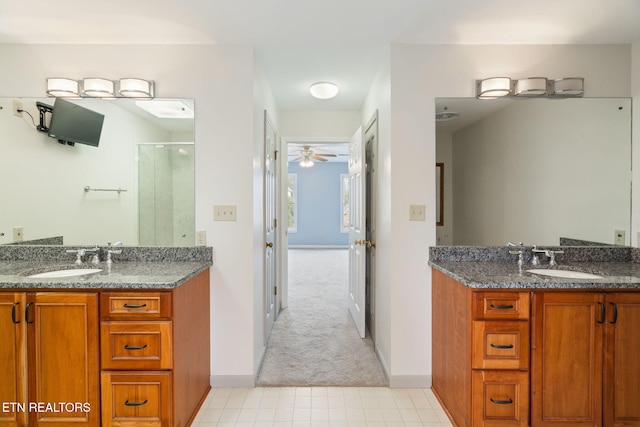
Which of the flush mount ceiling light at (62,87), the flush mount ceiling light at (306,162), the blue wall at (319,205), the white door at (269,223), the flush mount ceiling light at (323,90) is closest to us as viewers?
the flush mount ceiling light at (62,87)

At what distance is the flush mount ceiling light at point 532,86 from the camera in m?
2.26

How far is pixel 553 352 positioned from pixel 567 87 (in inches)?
68.1

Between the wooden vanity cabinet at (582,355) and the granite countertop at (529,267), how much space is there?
6 centimetres

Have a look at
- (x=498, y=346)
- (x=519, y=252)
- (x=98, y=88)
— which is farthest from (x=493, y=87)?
(x=98, y=88)

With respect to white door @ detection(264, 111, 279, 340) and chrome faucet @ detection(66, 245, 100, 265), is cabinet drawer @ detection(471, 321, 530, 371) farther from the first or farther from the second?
chrome faucet @ detection(66, 245, 100, 265)

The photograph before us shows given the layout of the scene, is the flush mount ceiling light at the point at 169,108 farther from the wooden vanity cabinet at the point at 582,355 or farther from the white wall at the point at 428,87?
the wooden vanity cabinet at the point at 582,355

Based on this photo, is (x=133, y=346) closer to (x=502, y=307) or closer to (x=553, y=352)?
(x=502, y=307)

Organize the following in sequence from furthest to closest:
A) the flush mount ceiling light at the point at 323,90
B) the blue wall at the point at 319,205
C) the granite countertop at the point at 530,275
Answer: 1. the blue wall at the point at 319,205
2. the flush mount ceiling light at the point at 323,90
3. the granite countertop at the point at 530,275

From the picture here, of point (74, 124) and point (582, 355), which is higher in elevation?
point (74, 124)

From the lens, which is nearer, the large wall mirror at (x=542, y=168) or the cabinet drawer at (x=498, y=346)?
the cabinet drawer at (x=498, y=346)

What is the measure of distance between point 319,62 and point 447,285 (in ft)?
6.27

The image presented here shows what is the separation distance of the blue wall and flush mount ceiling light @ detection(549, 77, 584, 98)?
7.44 meters

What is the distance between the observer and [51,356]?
170 cm

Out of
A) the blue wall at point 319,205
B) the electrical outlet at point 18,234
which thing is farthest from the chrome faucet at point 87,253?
the blue wall at point 319,205
